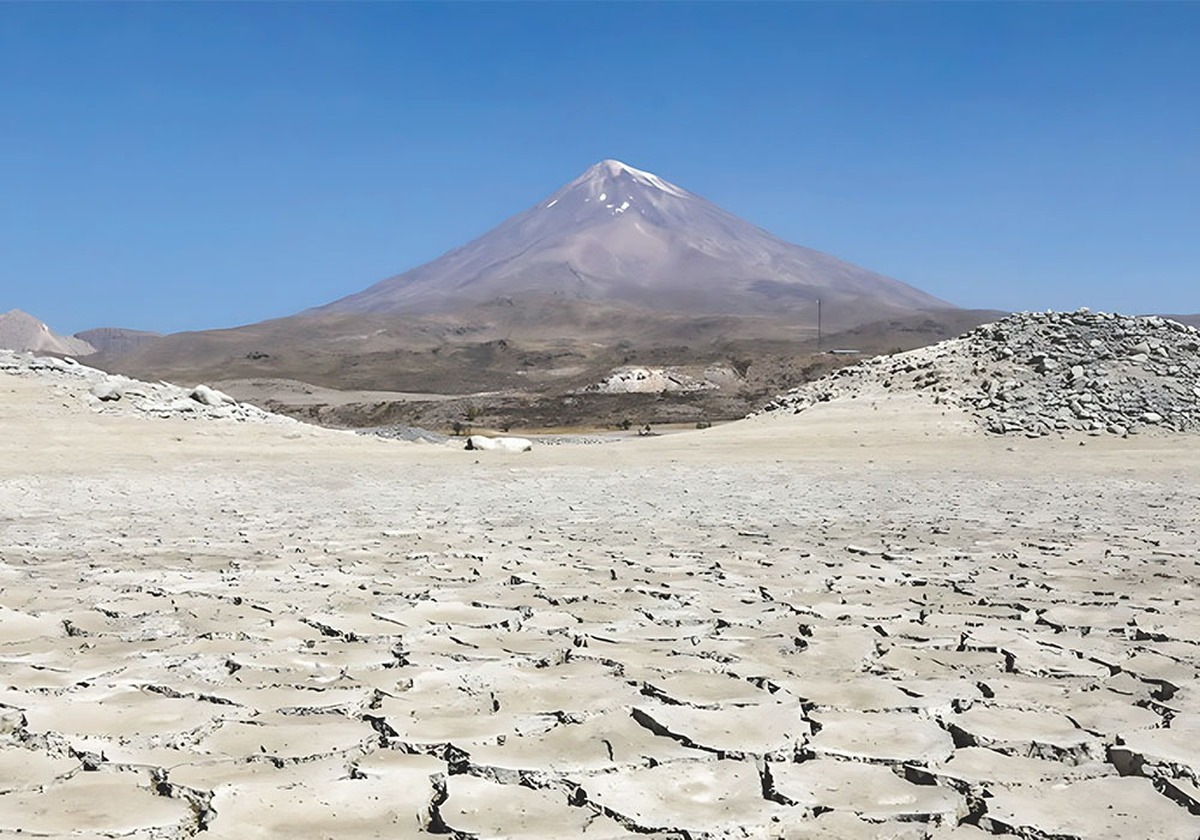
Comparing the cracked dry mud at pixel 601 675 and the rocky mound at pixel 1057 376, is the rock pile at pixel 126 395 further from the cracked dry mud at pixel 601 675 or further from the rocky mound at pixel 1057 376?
the rocky mound at pixel 1057 376

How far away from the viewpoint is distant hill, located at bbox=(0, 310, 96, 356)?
14050 cm

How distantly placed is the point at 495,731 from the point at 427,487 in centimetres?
867

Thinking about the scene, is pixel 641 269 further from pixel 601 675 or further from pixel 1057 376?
pixel 601 675

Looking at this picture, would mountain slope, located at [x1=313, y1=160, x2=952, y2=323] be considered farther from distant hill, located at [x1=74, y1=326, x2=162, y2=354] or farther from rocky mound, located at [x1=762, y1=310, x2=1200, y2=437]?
rocky mound, located at [x1=762, y1=310, x2=1200, y2=437]

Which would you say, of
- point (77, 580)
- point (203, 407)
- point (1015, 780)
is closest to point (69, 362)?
point (203, 407)

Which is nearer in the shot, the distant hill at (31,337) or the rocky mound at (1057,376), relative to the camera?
the rocky mound at (1057,376)

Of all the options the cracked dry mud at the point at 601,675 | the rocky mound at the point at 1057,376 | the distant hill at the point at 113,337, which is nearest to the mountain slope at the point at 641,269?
the distant hill at the point at 113,337

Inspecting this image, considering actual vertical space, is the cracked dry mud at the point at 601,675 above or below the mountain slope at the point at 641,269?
below

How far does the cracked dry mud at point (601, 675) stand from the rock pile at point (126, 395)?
30.5ft

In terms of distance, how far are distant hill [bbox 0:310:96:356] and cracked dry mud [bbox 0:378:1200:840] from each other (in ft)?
472

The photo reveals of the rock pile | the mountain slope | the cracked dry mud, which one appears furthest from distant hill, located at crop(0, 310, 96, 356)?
the cracked dry mud

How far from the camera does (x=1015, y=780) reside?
102 inches

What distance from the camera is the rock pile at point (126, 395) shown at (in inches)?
677

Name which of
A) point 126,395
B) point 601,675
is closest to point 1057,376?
point 126,395
